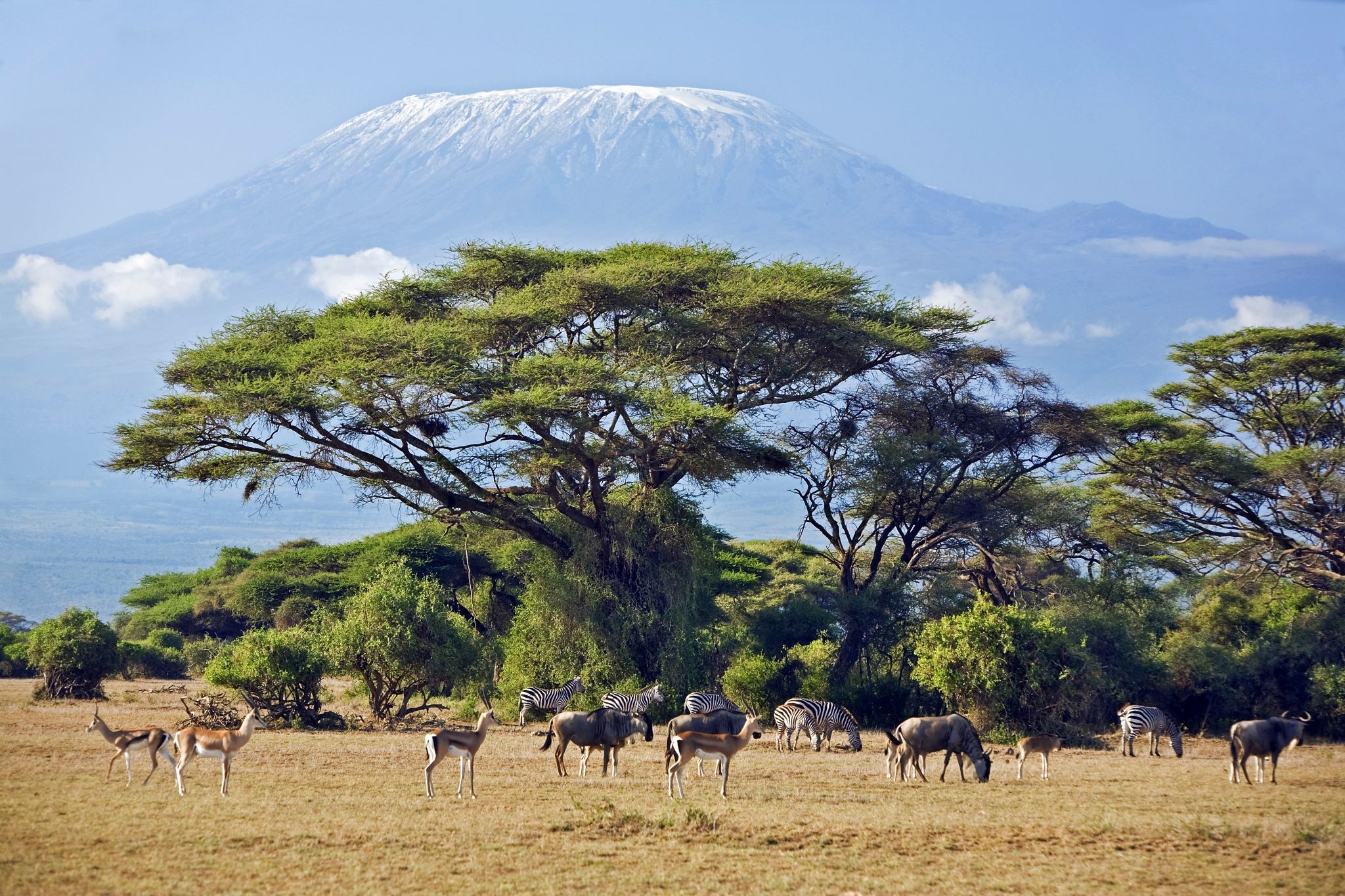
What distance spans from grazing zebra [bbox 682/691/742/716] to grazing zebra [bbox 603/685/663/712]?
3.18 feet

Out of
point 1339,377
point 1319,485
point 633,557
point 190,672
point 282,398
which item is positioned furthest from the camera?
point 190,672

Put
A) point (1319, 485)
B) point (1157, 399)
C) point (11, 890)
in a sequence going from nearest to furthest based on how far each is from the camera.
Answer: point (11, 890) < point (1319, 485) < point (1157, 399)

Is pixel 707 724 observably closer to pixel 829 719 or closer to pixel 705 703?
pixel 829 719

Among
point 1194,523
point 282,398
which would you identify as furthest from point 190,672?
point 1194,523

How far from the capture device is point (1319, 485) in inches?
1272

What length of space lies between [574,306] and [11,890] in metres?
21.6

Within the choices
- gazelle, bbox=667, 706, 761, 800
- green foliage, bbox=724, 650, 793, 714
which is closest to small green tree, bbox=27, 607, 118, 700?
green foliage, bbox=724, 650, 793, 714

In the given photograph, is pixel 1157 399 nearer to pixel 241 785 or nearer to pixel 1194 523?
pixel 1194 523

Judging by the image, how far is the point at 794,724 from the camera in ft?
75.7

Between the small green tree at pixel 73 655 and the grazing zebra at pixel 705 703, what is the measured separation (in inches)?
545

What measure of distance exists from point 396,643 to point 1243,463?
2195cm

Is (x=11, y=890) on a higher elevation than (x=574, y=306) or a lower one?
lower

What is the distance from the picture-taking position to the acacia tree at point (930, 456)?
33.6 meters

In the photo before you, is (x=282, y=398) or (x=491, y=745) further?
(x=282, y=398)
